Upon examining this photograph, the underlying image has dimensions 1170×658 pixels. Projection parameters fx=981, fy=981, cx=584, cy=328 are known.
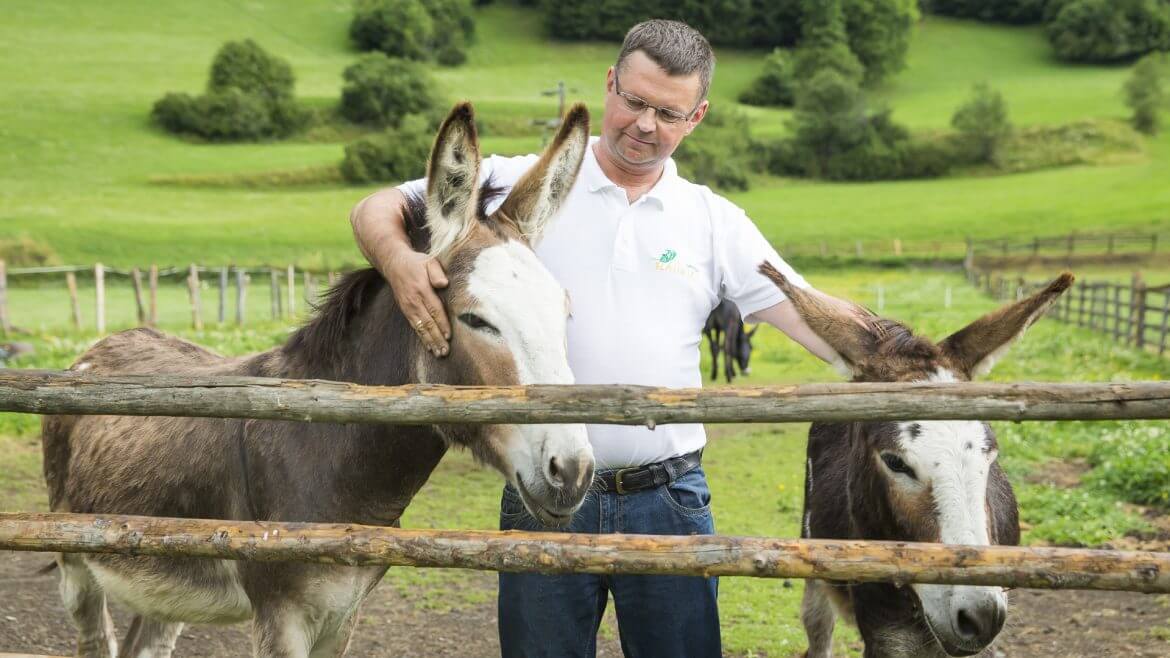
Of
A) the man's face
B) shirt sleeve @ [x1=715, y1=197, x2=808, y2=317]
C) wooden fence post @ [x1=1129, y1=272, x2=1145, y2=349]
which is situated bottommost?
wooden fence post @ [x1=1129, y1=272, x2=1145, y2=349]

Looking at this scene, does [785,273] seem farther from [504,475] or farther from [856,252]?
[856,252]

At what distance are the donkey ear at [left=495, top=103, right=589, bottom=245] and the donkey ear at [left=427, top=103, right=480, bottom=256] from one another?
14 centimetres

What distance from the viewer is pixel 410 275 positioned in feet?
10.0

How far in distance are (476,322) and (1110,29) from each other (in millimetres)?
111401

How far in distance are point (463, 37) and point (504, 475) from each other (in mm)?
97050

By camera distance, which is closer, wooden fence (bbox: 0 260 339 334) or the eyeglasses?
the eyeglasses

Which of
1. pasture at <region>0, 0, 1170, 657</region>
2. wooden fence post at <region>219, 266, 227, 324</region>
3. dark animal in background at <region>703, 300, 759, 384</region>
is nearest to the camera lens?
pasture at <region>0, 0, 1170, 657</region>

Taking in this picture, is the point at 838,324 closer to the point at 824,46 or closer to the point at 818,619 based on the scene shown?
the point at 818,619

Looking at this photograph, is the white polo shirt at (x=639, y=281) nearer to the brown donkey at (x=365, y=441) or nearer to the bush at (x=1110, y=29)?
the brown donkey at (x=365, y=441)

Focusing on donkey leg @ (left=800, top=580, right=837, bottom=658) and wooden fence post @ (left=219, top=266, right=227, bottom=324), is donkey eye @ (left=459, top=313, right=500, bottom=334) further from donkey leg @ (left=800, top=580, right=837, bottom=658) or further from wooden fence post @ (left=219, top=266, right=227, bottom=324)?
wooden fence post @ (left=219, top=266, right=227, bottom=324)

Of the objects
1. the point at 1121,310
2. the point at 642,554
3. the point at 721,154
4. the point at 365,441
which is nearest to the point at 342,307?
the point at 365,441

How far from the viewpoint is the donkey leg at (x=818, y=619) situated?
5148 millimetres

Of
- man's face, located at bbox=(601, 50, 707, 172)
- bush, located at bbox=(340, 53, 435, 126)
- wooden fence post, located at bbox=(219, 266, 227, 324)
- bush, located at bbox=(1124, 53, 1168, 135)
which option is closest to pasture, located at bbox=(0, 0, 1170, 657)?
wooden fence post, located at bbox=(219, 266, 227, 324)

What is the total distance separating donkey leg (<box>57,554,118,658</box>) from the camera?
4.93 metres
